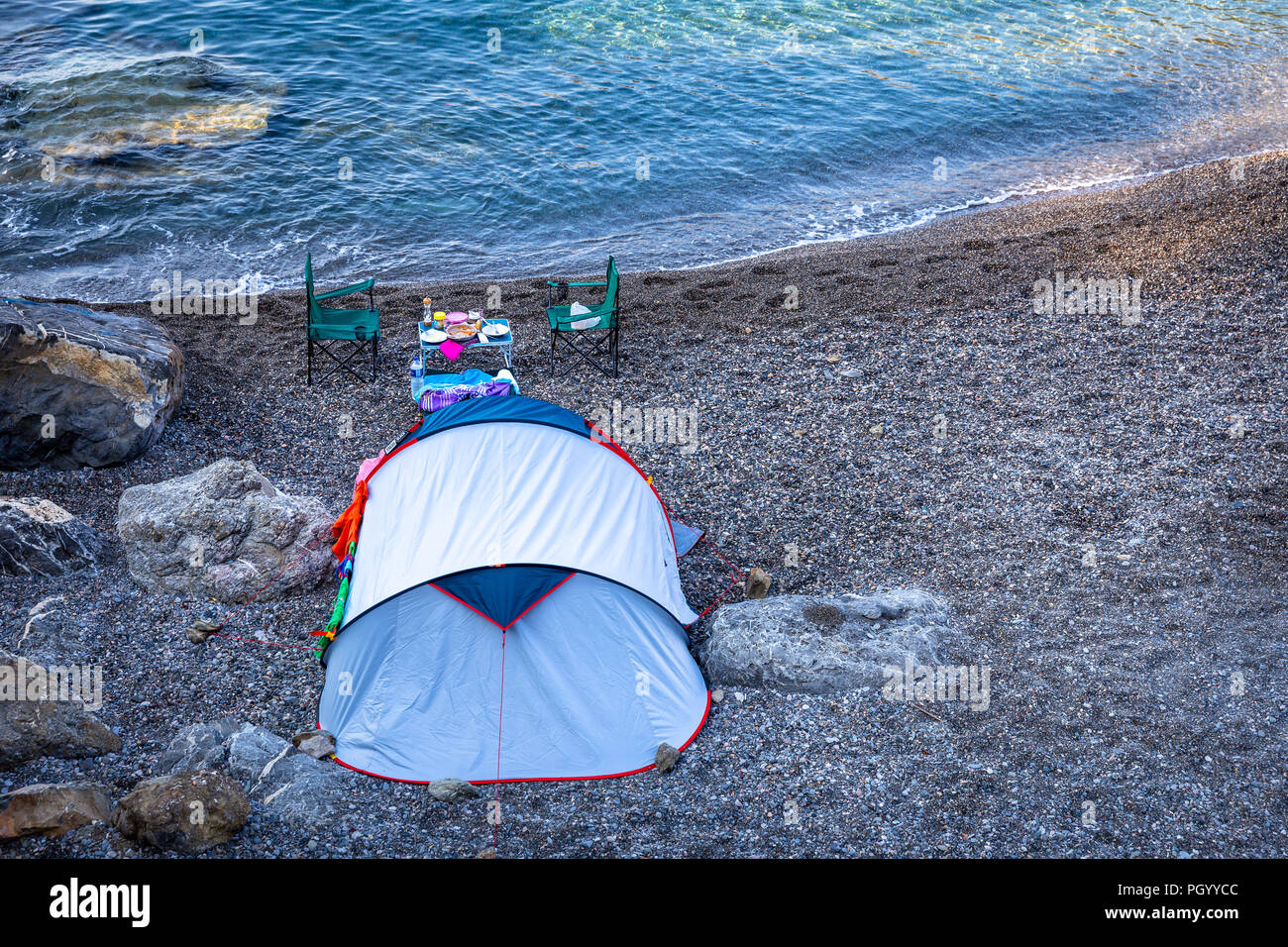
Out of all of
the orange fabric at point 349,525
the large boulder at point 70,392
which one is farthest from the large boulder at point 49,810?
the large boulder at point 70,392

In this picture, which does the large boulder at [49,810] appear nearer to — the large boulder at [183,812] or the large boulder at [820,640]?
the large boulder at [183,812]

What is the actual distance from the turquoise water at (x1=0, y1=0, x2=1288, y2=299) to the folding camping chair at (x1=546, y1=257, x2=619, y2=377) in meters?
4.11

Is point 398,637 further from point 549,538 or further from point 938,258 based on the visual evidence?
point 938,258

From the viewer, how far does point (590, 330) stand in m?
12.7

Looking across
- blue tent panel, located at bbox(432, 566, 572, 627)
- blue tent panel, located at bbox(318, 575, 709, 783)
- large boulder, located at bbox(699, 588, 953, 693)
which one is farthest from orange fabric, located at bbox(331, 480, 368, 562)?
large boulder, located at bbox(699, 588, 953, 693)

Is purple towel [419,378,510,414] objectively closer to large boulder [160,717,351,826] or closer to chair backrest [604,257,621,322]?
chair backrest [604,257,621,322]

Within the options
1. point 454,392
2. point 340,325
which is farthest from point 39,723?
point 340,325

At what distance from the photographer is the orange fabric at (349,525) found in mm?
8438

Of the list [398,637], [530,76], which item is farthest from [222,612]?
[530,76]

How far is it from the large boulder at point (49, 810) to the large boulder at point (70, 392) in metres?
5.06

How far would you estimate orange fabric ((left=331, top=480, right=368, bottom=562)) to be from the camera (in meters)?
8.44

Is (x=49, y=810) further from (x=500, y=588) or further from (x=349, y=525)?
(x=349, y=525)

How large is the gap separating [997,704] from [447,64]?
23.3 m

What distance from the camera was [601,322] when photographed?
1230 cm
